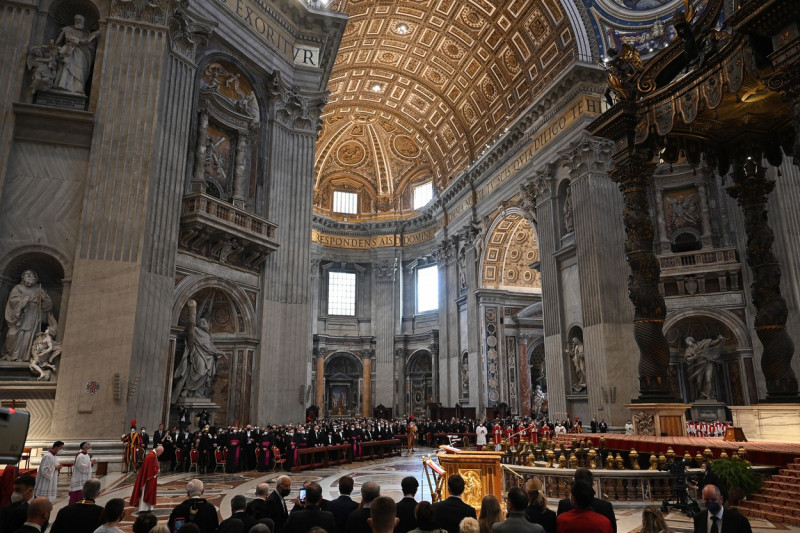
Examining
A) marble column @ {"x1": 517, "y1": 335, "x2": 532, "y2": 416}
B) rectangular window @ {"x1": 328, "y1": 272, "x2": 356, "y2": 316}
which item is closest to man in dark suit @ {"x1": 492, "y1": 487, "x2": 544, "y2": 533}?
marble column @ {"x1": 517, "y1": 335, "x2": 532, "y2": 416}

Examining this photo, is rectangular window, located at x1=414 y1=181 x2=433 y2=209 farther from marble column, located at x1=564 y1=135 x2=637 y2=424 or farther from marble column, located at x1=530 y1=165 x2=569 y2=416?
marble column, located at x1=564 y1=135 x2=637 y2=424

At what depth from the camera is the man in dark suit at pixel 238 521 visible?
3.63m

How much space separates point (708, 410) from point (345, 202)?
79.2 ft

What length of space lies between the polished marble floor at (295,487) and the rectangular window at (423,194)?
21282 mm

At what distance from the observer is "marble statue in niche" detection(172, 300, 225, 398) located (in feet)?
45.5

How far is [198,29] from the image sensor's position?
14.1 metres

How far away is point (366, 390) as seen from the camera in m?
32.7

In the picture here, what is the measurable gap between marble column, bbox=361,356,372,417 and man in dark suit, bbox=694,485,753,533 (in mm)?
29142

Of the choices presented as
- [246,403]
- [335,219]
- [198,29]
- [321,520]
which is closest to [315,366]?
[335,219]

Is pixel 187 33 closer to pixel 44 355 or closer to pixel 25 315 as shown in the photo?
pixel 25 315

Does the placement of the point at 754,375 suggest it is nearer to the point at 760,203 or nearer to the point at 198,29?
the point at 760,203

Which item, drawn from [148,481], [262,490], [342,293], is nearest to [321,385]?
[342,293]

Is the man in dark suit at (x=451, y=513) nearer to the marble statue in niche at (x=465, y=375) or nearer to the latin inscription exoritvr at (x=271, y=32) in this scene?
the latin inscription exoritvr at (x=271, y=32)

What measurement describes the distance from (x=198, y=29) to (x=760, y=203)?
43.1 ft
